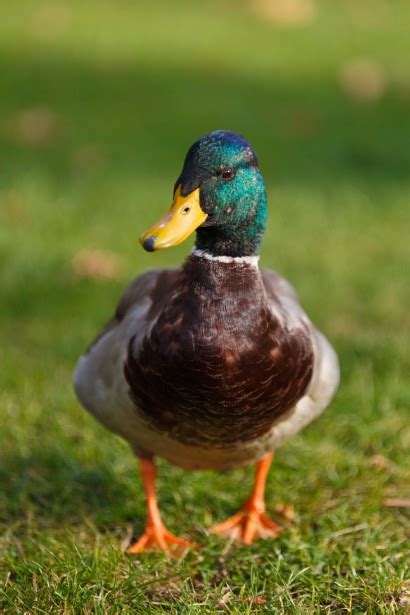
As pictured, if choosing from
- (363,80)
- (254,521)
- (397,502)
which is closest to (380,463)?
(397,502)

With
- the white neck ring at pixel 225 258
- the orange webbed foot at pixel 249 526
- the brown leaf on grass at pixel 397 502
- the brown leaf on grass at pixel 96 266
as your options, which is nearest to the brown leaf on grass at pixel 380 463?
the brown leaf on grass at pixel 397 502

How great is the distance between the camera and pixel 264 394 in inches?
108

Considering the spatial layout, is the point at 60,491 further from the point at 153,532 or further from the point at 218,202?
the point at 218,202

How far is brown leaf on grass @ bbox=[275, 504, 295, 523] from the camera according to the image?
343 centimetres

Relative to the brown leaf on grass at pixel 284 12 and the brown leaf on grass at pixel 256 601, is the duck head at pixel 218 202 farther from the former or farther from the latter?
the brown leaf on grass at pixel 284 12

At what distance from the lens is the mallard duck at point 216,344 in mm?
2590

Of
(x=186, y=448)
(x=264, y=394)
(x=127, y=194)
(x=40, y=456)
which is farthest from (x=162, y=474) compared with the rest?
(x=127, y=194)

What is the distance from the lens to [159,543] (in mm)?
3203

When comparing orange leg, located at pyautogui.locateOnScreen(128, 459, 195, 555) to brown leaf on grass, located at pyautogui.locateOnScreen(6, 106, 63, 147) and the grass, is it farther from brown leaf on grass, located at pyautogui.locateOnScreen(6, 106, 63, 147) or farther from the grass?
brown leaf on grass, located at pyautogui.locateOnScreen(6, 106, 63, 147)

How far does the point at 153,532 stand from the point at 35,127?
649 cm

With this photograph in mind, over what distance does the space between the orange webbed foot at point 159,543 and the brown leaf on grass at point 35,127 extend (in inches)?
241

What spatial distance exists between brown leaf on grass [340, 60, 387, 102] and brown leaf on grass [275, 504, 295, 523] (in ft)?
24.9

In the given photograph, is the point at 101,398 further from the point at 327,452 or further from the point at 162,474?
the point at 327,452

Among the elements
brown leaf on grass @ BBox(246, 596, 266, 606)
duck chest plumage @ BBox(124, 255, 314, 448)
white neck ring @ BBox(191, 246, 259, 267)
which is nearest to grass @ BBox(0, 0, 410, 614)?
brown leaf on grass @ BBox(246, 596, 266, 606)
